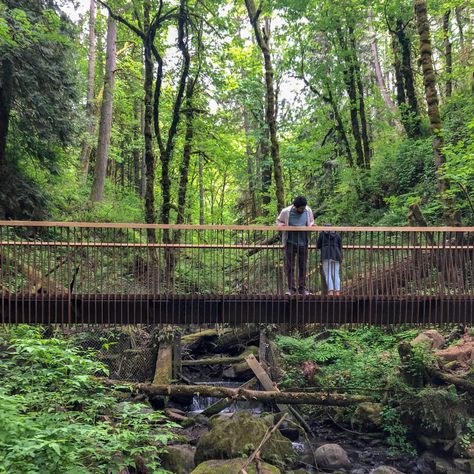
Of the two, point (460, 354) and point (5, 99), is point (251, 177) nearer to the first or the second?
point (5, 99)

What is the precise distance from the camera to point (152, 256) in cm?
661

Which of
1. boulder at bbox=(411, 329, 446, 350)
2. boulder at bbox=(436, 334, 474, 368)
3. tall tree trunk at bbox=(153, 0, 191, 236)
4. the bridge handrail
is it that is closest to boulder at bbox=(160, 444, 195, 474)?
the bridge handrail

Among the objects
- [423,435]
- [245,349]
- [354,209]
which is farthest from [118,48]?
[423,435]

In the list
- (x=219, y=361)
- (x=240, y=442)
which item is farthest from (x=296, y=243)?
(x=219, y=361)

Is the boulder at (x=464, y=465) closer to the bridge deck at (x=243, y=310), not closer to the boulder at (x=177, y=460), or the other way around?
the bridge deck at (x=243, y=310)

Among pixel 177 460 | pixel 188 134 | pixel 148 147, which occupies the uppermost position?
pixel 188 134

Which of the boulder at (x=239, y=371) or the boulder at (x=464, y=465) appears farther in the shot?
the boulder at (x=239, y=371)

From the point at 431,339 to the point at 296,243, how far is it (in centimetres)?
472

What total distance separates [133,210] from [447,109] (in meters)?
11.4

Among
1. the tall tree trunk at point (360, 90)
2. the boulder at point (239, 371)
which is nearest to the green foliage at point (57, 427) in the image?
the boulder at point (239, 371)

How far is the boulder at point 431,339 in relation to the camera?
28.7 feet

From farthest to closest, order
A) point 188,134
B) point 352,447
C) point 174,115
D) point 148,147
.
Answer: point 188,134 → point 174,115 → point 148,147 → point 352,447

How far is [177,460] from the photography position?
20.4 ft

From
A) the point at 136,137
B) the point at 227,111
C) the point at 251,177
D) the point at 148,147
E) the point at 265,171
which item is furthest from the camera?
the point at 136,137
